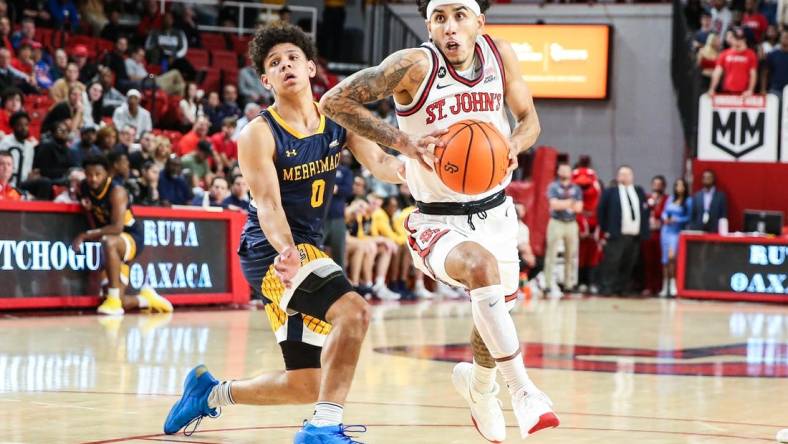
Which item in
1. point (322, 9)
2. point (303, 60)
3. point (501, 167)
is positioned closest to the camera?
point (501, 167)

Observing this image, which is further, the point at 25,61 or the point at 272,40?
the point at 25,61

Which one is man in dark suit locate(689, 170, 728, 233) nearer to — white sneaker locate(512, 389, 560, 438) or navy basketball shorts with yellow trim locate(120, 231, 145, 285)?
navy basketball shorts with yellow trim locate(120, 231, 145, 285)

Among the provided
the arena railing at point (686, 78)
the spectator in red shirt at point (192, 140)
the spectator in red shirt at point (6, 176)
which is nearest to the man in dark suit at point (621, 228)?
the arena railing at point (686, 78)

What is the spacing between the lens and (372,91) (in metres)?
5.95

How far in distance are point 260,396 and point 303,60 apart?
5.40 ft

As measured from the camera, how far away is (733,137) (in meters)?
22.2

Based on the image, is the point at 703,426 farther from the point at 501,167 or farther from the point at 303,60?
the point at 303,60

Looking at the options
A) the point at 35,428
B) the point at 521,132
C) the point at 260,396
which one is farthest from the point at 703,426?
the point at 35,428

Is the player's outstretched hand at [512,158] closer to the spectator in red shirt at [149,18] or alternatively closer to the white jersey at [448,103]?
the white jersey at [448,103]

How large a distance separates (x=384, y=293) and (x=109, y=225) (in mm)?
5370

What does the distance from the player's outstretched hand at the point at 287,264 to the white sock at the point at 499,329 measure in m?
0.81

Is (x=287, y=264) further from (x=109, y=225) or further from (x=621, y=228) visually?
(x=621, y=228)

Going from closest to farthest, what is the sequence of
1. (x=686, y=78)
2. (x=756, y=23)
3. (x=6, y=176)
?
1. (x=6, y=176)
2. (x=756, y=23)
3. (x=686, y=78)

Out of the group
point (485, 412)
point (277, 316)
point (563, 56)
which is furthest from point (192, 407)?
point (563, 56)
